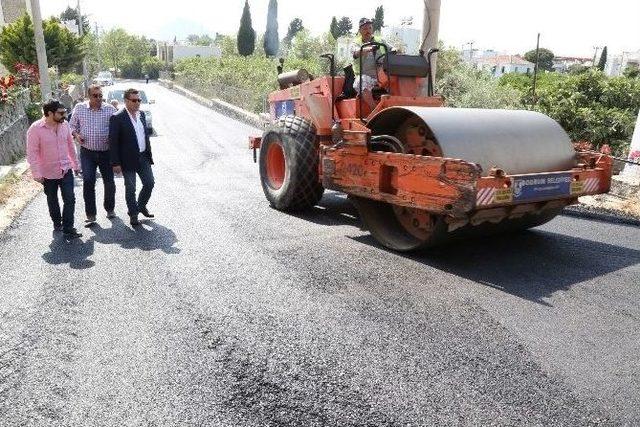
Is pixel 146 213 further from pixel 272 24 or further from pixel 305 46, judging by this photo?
pixel 272 24

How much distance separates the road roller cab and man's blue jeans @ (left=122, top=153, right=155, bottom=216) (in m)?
1.64

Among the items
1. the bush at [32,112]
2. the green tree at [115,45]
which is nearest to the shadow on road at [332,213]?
the bush at [32,112]

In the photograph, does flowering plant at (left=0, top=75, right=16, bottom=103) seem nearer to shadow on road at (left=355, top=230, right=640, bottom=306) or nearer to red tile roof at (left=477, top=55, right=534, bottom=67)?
shadow on road at (left=355, top=230, right=640, bottom=306)

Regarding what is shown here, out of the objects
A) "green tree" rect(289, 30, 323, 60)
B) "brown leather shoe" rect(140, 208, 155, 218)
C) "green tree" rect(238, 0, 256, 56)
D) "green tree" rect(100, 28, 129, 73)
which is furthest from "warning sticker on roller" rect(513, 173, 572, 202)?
"green tree" rect(100, 28, 129, 73)

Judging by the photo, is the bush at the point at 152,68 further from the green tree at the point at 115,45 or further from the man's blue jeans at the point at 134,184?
the man's blue jeans at the point at 134,184

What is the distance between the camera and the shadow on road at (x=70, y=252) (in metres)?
5.19

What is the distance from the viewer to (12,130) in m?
11.5

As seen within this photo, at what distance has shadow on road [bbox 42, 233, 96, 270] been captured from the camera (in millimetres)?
5191

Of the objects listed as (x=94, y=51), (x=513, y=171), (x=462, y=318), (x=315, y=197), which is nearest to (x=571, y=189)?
(x=513, y=171)

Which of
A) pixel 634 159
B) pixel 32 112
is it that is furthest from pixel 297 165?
pixel 32 112

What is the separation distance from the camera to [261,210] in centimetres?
734

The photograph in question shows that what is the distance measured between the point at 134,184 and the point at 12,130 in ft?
21.7

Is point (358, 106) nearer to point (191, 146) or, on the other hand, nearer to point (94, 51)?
point (191, 146)

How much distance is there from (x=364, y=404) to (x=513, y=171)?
3.04 metres
